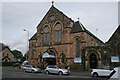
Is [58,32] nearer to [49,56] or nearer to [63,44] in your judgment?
[63,44]

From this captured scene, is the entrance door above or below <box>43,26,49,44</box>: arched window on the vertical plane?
below

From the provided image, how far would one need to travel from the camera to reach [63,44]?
59.8m

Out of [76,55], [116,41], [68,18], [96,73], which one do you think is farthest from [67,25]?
[96,73]

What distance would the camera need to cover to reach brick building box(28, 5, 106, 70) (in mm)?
54031

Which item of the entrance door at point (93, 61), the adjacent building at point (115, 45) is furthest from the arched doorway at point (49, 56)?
the adjacent building at point (115, 45)

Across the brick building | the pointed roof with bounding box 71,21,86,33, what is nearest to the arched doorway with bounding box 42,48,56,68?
the brick building

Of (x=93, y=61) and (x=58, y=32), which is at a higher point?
(x=58, y=32)

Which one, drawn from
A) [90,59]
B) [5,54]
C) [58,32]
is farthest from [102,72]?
[5,54]

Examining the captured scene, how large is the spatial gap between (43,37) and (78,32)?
1059cm

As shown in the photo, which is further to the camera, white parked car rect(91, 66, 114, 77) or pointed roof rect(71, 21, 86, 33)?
pointed roof rect(71, 21, 86, 33)

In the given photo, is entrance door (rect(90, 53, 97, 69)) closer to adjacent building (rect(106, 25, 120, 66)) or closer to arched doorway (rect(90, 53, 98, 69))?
arched doorway (rect(90, 53, 98, 69))

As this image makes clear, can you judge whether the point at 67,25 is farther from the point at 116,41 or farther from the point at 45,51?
the point at 116,41

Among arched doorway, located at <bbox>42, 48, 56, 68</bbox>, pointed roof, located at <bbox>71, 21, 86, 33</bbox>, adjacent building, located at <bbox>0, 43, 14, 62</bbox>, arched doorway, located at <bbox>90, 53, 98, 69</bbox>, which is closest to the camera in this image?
arched doorway, located at <bbox>90, 53, 98, 69</bbox>

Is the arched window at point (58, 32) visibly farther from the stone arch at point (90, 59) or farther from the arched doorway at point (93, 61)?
the arched doorway at point (93, 61)
